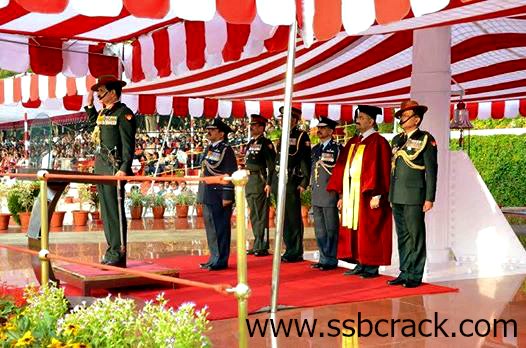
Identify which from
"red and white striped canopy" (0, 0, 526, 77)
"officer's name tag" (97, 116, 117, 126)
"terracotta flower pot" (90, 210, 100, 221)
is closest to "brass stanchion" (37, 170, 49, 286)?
"red and white striped canopy" (0, 0, 526, 77)

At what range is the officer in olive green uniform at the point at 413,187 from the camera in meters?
6.18

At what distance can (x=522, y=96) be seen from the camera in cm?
1207

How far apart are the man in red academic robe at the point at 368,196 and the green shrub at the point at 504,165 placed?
37.6 ft

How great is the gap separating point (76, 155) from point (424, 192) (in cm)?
1954

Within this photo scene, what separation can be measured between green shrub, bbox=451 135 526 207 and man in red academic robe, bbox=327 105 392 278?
37.6 ft

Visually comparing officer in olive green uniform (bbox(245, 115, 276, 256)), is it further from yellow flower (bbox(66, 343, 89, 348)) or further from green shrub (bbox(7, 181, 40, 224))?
yellow flower (bbox(66, 343, 89, 348))

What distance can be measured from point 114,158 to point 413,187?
8.27ft

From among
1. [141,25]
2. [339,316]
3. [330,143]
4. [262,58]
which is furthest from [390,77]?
[339,316]

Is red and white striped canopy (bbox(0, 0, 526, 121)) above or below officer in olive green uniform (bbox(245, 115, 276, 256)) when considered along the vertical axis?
above

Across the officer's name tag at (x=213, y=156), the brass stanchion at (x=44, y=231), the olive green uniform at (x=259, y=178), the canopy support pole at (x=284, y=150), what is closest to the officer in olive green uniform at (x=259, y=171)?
the olive green uniform at (x=259, y=178)

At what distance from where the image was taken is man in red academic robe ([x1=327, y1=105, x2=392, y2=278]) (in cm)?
662

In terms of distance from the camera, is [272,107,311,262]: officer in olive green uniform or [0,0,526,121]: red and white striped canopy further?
[272,107,311,262]: officer in olive green uniform

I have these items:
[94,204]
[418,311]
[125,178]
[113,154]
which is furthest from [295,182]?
[94,204]

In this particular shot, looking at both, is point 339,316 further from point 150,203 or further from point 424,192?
point 150,203
